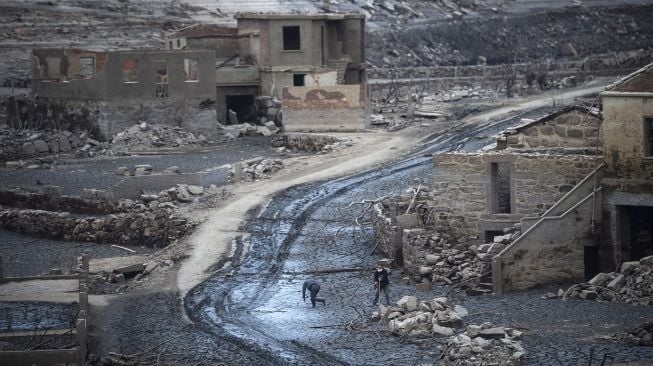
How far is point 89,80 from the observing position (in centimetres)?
5688

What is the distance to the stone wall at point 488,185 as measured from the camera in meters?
34.2

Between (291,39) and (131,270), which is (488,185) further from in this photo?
(291,39)

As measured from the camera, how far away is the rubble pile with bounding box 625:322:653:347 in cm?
2753

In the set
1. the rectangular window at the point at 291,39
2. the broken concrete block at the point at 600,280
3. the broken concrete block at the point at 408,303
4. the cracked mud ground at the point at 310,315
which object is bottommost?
the cracked mud ground at the point at 310,315

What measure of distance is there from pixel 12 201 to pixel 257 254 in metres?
11.0

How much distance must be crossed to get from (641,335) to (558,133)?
9051 millimetres

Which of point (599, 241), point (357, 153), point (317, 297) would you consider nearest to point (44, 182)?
point (357, 153)

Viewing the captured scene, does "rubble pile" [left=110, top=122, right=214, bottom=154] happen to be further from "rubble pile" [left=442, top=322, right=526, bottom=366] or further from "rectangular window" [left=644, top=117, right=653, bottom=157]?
"rubble pile" [left=442, top=322, right=526, bottom=366]

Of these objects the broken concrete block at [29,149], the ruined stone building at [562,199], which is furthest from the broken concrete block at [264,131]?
the ruined stone building at [562,199]

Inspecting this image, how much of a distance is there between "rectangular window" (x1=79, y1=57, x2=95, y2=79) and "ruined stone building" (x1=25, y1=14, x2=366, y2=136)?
7cm

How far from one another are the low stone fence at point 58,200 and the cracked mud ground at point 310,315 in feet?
17.5

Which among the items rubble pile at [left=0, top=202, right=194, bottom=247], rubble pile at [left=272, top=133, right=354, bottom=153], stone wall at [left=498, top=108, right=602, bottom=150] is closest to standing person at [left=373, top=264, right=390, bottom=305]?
stone wall at [left=498, top=108, right=602, bottom=150]

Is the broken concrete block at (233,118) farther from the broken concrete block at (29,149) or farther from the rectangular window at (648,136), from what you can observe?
the rectangular window at (648,136)

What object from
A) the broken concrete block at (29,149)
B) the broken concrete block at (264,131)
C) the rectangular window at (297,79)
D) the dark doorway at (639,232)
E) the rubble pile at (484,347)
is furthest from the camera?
the rectangular window at (297,79)
